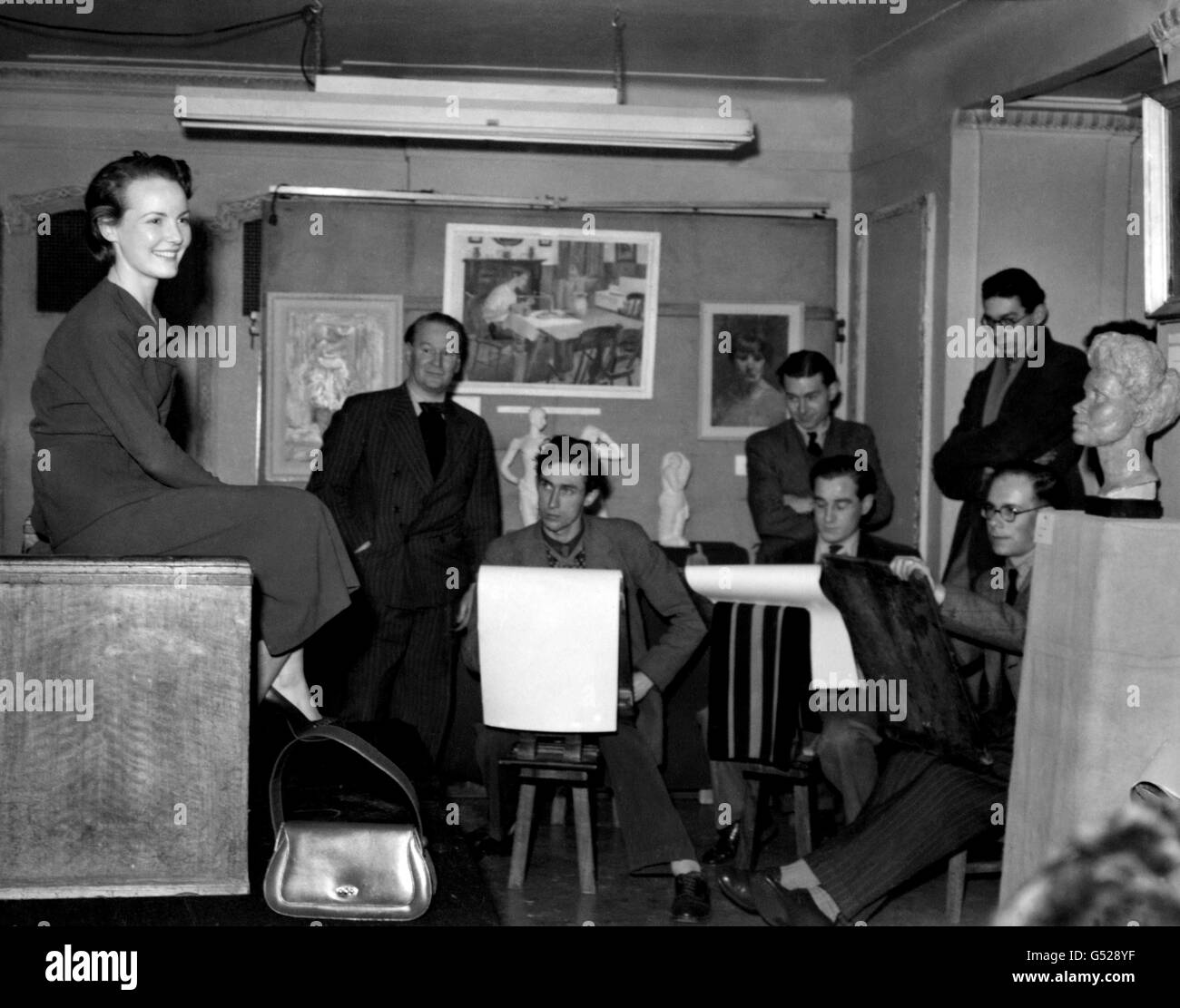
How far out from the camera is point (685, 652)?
500 centimetres

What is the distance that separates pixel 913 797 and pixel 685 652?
3.63ft

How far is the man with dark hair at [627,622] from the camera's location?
15.1 ft

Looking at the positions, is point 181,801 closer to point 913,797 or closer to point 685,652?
point 913,797

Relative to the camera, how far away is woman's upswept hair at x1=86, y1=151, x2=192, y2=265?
2.65 metres

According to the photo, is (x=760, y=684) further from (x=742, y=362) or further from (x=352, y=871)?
(x=742, y=362)

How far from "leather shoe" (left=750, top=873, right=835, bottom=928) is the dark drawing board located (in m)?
0.59

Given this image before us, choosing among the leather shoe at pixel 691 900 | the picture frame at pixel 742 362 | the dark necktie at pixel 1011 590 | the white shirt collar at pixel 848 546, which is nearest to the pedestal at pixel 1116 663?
the dark necktie at pixel 1011 590

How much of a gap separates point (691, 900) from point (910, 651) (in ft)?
3.40

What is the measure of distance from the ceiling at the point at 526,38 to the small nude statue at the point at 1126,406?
2.51m

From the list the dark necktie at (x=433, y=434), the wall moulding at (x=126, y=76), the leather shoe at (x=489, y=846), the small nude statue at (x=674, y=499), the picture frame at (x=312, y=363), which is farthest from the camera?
the picture frame at (x=312, y=363)

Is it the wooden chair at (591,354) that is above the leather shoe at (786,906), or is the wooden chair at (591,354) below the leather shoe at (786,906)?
above

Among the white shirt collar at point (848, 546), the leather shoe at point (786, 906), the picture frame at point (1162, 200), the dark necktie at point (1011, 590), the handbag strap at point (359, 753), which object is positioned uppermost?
the picture frame at point (1162, 200)

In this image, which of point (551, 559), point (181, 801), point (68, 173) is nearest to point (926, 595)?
point (551, 559)

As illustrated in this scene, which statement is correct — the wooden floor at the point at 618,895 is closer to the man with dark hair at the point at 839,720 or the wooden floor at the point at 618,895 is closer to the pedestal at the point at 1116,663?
the man with dark hair at the point at 839,720
